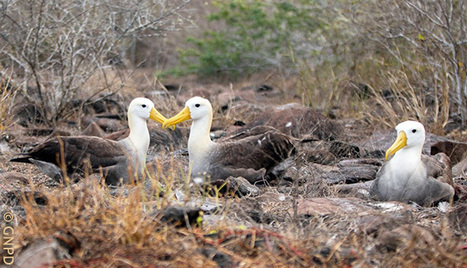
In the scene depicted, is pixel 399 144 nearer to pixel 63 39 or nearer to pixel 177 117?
pixel 177 117

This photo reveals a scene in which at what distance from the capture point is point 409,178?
188 inches

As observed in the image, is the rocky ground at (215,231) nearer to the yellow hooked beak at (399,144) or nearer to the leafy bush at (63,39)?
the yellow hooked beak at (399,144)

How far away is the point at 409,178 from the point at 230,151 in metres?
1.48

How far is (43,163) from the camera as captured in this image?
17.1 ft

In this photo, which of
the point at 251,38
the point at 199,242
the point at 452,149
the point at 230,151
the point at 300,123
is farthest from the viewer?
the point at 251,38

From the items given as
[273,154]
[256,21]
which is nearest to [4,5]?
[273,154]

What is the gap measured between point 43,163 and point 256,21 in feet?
34.0

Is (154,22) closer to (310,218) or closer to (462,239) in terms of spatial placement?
(310,218)

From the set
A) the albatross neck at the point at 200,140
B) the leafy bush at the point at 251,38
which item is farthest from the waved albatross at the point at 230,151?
the leafy bush at the point at 251,38

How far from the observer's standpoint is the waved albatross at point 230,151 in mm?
5363

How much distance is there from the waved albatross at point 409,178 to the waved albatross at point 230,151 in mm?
949

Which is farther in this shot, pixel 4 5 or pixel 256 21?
pixel 256 21

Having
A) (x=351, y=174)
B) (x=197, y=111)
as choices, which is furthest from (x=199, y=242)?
(x=351, y=174)

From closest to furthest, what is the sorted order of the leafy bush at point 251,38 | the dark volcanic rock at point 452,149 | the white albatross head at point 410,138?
the white albatross head at point 410,138 < the dark volcanic rock at point 452,149 < the leafy bush at point 251,38
